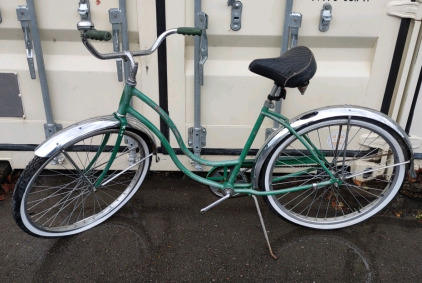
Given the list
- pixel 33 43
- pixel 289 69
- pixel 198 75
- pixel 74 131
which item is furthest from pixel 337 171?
pixel 33 43

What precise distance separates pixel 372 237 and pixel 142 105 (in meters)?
1.68

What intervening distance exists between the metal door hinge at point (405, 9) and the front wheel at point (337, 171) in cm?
67

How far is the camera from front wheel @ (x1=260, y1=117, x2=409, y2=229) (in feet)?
8.11

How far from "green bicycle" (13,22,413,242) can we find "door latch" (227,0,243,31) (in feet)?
1.34

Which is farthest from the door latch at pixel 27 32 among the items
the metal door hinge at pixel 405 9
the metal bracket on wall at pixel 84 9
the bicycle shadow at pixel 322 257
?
the metal door hinge at pixel 405 9

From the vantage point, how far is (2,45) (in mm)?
2635

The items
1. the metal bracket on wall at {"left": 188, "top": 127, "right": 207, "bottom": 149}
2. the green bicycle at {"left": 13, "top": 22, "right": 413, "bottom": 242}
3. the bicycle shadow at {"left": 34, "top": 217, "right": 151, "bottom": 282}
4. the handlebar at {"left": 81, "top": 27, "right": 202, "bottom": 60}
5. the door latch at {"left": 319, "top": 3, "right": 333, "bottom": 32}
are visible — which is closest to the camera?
the handlebar at {"left": 81, "top": 27, "right": 202, "bottom": 60}

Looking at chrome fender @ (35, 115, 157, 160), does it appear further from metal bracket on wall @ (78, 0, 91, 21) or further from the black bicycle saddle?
the black bicycle saddle

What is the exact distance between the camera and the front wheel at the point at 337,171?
2471mm

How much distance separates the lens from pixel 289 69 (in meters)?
2.16

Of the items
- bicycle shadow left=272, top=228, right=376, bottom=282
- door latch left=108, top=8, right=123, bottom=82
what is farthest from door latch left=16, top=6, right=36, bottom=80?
bicycle shadow left=272, top=228, right=376, bottom=282

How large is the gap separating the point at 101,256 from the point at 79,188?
47 centimetres

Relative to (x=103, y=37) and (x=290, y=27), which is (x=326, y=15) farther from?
(x=103, y=37)

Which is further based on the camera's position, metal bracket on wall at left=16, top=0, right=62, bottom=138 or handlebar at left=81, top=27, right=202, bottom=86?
metal bracket on wall at left=16, top=0, right=62, bottom=138
